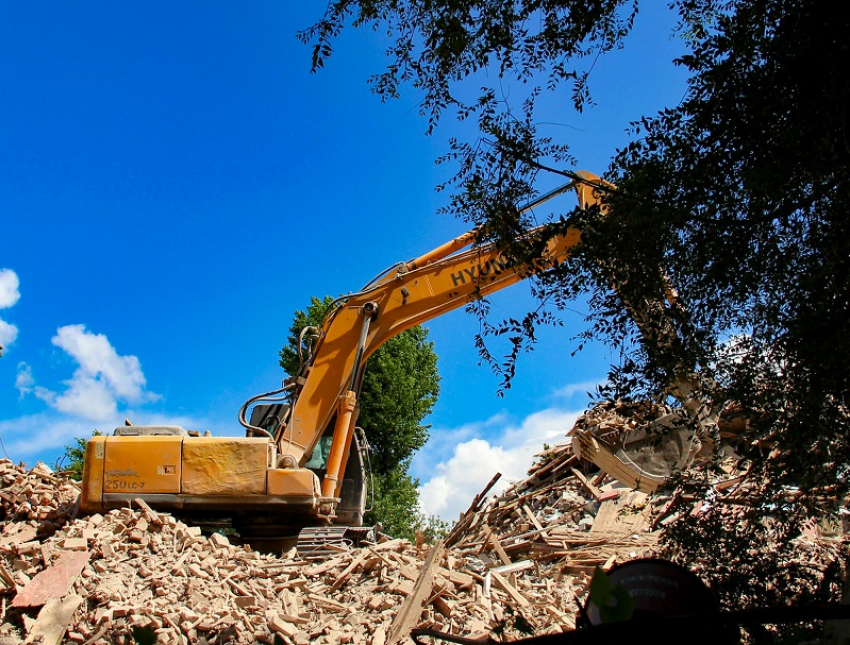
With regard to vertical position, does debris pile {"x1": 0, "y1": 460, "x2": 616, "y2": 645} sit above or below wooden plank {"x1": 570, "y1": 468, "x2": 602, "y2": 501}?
below

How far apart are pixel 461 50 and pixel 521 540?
844 centimetres

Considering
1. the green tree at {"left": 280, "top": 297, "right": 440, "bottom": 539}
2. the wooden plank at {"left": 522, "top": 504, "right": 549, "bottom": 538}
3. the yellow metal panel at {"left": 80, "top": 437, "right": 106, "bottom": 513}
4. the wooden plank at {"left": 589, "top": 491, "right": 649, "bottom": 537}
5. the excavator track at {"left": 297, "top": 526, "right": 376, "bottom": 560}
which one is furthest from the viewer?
the green tree at {"left": 280, "top": 297, "right": 440, "bottom": 539}

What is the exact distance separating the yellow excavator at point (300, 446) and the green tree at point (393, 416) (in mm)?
12101

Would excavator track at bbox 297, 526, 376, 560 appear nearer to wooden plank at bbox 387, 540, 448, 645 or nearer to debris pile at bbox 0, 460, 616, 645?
debris pile at bbox 0, 460, 616, 645

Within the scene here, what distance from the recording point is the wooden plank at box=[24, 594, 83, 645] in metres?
7.59

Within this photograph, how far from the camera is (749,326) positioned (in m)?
5.54

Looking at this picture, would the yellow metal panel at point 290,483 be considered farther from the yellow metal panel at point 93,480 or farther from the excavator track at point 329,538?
the yellow metal panel at point 93,480

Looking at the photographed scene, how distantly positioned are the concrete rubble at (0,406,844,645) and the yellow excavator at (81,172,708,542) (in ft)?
1.84

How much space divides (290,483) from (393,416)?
586 inches

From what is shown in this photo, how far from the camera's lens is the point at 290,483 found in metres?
10.6

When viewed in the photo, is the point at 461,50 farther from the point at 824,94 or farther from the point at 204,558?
the point at 204,558

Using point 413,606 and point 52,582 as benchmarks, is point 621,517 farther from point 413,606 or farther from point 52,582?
point 52,582

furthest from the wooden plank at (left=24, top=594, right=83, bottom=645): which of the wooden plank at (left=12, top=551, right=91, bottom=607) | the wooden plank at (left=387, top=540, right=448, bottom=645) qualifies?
the wooden plank at (left=387, top=540, right=448, bottom=645)

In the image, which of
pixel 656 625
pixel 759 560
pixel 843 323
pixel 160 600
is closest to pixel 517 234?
pixel 843 323
